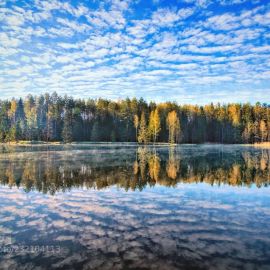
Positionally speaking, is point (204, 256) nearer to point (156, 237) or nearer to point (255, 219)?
point (156, 237)

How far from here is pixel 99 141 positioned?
108 m

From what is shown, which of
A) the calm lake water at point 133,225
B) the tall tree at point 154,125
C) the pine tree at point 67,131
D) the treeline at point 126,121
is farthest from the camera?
the treeline at point 126,121

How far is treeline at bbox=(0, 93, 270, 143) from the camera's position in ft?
347

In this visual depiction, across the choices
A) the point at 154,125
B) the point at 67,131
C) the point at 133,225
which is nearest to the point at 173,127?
the point at 154,125

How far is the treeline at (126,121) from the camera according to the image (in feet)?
347

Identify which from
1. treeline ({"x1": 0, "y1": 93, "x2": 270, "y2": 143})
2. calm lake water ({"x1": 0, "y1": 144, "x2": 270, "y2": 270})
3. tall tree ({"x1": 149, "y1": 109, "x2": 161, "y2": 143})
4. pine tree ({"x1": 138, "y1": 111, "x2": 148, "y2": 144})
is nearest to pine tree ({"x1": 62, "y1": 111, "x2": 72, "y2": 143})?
treeline ({"x1": 0, "y1": 93, "x2": 270, "y2": 143})

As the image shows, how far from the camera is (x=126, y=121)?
112062mm

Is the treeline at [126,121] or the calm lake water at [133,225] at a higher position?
the treeline at [126,121]

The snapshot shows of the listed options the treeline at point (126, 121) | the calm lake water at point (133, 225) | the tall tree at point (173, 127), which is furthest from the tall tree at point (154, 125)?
the calm lake water at point (133, 225)

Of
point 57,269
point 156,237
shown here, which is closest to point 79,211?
point 156,237

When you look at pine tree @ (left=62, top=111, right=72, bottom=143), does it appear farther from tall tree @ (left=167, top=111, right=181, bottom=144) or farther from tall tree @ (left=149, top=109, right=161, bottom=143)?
tall tree @ (left=167, top=111, right=181, bottom=144)

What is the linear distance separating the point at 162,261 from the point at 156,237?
5.65 feet

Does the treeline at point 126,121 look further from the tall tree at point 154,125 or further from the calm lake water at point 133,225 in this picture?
the calm lake water at point 133,225

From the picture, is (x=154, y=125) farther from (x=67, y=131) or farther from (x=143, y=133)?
(x=67, y=131)
